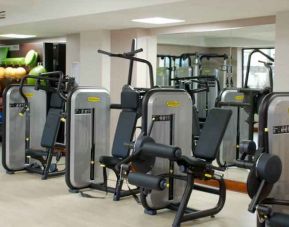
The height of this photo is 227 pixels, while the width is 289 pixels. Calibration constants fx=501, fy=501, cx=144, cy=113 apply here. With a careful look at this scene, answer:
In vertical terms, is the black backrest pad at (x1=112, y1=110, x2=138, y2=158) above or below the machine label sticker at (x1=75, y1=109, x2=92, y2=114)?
below

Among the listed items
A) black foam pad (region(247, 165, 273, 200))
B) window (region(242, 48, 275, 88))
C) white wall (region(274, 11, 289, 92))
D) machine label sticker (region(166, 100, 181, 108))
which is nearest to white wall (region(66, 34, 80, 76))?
window (region(242, 48, 275, 88))

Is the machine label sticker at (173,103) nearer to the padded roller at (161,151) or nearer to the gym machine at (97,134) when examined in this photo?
the gym machine at (97,134)

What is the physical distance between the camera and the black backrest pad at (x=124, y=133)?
20.3 ft

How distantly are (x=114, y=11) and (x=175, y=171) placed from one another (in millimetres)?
2214

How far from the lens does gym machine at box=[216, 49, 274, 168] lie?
6.76m

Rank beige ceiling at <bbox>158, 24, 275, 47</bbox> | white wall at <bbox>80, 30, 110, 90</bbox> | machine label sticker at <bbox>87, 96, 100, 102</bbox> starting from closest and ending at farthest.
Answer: machine label sticker at <bbox>87, 96, 100, 102</bbox> → beige ceiling at <bbox>158, 24, 275, 47</bbox> → white wall at <bbox>80, 30, 110, 90</bbox>

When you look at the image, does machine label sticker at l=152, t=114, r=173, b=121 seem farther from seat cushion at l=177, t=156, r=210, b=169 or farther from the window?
the window

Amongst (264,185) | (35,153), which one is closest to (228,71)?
(35,153)

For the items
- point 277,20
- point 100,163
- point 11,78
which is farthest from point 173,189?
point 11,78

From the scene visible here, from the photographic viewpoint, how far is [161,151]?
15.5ft

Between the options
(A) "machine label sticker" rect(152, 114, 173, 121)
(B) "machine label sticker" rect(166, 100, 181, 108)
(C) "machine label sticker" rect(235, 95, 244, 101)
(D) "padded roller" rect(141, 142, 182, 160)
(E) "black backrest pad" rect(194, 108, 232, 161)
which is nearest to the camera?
(D) "padded roller" rect(141, 142, 182, 160)

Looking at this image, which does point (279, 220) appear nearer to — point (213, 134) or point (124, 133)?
point (213, 134)

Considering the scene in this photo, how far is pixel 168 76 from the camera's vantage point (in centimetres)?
786

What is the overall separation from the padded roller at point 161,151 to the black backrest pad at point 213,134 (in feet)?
2.10
